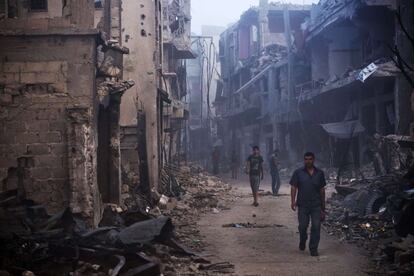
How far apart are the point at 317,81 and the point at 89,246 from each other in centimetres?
1953

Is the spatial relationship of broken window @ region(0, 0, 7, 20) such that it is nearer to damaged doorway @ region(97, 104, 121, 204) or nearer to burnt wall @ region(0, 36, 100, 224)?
burnt wall @ region(0, 36, 100, 224)

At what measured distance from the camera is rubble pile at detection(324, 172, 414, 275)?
638 centimetres

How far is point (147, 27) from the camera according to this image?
48.9 feet

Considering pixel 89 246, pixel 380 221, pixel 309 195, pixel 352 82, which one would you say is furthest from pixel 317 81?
pixel 89 246

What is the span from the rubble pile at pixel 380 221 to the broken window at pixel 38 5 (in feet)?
23.7

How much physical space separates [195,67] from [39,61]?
46950mm

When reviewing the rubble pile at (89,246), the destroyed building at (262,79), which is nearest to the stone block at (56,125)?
the rubble pile at (89,246)

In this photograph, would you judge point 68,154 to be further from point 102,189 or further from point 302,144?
point 302,144

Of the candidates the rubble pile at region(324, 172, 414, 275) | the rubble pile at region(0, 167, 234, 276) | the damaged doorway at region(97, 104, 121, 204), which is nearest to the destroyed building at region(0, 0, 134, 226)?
the rubble pile at region(0, 167, 234, 276)

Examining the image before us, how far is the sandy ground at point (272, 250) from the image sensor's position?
6.55m

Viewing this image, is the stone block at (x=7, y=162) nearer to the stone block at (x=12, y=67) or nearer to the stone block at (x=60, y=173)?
the stone block at (x=60, y=173)

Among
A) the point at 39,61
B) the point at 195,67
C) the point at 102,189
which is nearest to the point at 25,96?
the point at 39,61

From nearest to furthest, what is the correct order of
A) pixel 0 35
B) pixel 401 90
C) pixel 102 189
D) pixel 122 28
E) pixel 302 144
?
pixel 0 35 → pixel 102 189 → pixel 122 28 → pixel 401 90 → pixel 302 144

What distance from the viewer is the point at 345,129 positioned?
63.7ft
